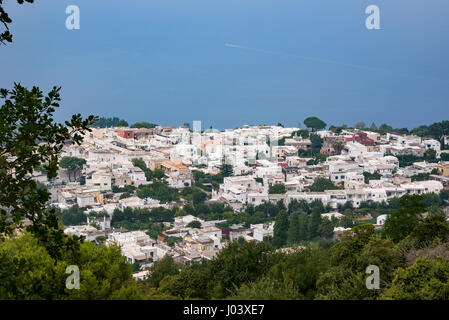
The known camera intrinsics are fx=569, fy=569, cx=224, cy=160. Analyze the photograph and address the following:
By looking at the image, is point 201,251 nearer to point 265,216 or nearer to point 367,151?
point 265,216

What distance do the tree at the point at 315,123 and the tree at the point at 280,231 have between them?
44.4 ft

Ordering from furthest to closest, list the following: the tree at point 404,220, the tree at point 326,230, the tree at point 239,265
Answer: the tree at point 326,230
the tree at point 404,220
the tree at point 239,265

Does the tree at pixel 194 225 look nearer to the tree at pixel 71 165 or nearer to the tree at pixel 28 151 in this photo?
the tree at pixel 71 165

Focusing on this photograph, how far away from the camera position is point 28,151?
2.14 metres

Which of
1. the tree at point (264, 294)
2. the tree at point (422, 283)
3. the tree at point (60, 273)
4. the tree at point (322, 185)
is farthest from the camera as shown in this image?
the tree at point (322, 185)

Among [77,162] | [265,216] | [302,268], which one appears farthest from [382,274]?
[77,162]

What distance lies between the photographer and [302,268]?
443 centimetres

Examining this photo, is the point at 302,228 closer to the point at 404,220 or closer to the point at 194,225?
the point at 194,225

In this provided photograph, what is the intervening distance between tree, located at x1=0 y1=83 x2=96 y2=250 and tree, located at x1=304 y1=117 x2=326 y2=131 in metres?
23.0

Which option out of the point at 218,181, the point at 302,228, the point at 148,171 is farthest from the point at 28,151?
the point at 148,171

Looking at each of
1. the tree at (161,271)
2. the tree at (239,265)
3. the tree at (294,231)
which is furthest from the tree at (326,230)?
the tree at (239,265)

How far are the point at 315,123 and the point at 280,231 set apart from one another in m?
14.0

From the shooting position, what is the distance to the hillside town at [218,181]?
11.7m

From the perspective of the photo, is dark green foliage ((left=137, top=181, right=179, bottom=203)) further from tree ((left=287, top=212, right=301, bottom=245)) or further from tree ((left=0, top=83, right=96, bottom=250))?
tree ((left=0, top=83, right=96, bottom=250))
